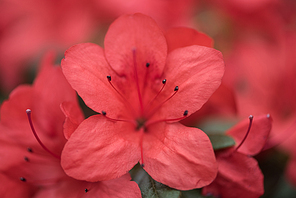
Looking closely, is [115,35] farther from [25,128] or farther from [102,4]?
[102,4]

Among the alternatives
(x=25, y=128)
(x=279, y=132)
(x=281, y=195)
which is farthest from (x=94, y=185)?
(x=281, y=195)

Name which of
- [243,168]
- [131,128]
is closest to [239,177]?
[243,168]

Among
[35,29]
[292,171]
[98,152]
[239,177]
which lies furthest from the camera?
[35,29]

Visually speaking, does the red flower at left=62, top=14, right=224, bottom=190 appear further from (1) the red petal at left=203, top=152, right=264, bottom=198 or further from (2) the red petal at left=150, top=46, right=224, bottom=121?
(1) the red petal at left=203, top=152, right=264, bottom=198

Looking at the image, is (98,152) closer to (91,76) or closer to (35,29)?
(91,76)

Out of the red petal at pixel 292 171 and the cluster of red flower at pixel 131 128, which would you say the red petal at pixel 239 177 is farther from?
the red petal at pixel 292 171
